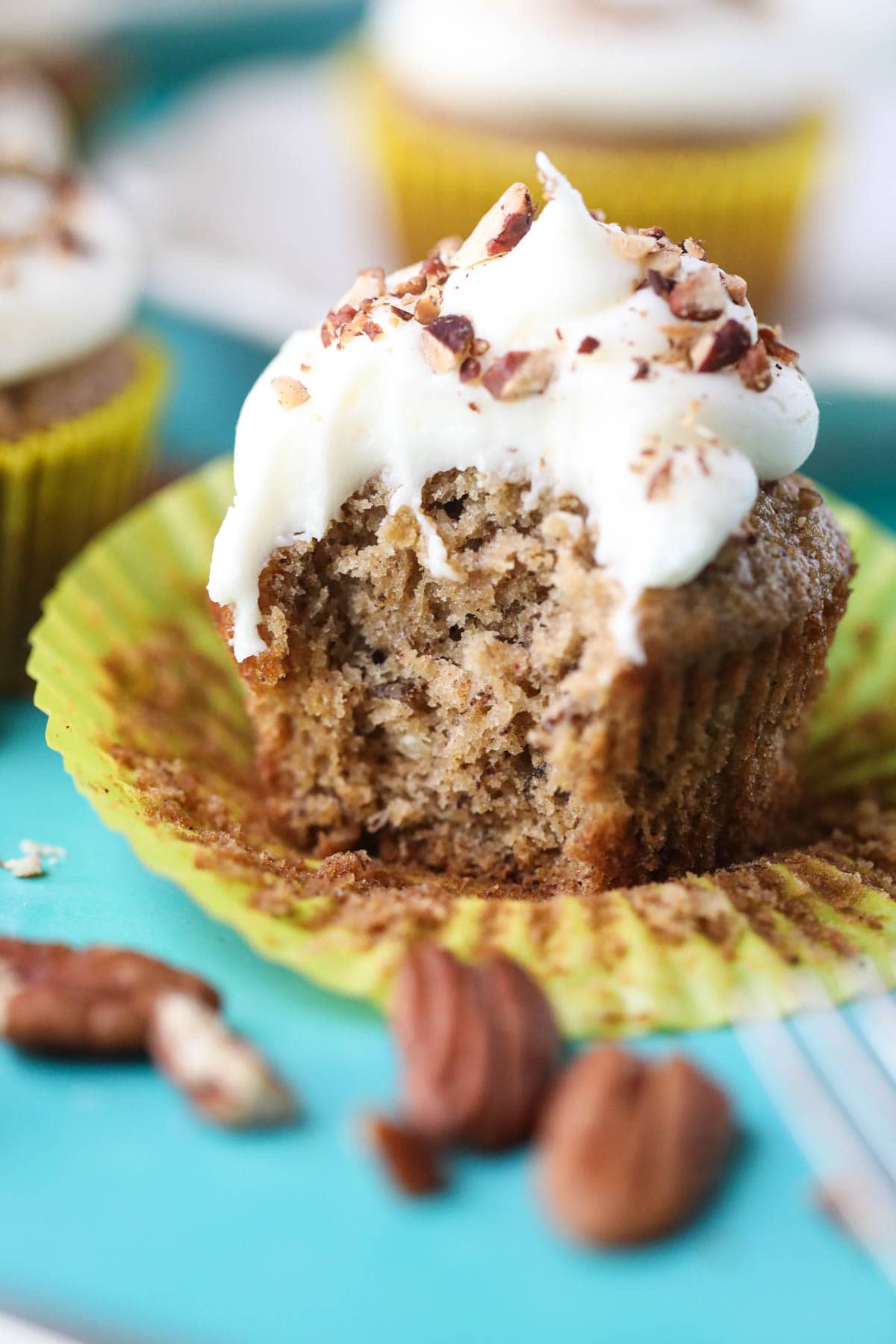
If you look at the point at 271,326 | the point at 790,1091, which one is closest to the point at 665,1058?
the point at 790,1091

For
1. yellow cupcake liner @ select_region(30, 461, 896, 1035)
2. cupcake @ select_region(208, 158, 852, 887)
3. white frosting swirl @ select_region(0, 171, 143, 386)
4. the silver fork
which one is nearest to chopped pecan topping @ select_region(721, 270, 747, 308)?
cupcake @ select_region(208, 158, 852, 887)

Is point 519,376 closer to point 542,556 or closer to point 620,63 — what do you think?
point 542,556

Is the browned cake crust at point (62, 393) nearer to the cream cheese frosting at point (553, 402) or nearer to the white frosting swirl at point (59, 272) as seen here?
the white frosting swirl at point (59, 272)

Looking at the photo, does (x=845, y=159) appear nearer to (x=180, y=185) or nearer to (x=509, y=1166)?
(x=180, y=185)

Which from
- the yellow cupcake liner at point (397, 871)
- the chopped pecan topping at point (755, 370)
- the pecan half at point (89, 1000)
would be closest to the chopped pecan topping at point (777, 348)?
the chopped pecan topping at point (755, 370)

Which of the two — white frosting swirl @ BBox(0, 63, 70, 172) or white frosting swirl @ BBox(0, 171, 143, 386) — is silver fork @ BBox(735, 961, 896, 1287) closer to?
white frosting swirl @ BBox(0, 171, 143, 386)
